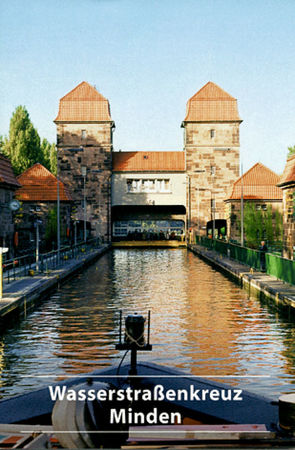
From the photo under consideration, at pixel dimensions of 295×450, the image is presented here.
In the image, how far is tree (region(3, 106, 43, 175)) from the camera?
295 feet

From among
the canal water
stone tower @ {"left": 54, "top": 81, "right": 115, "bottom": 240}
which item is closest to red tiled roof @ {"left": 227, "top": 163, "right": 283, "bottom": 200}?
stone tower @ {"left": 54, "top": 81, "right": 115, "bottom": 240}

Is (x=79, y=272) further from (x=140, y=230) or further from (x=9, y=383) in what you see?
(x=140, y=230)

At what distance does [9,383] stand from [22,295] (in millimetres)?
11411

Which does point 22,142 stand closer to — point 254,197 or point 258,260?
point 254,197

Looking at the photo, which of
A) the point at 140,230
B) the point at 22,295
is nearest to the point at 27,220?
the point at 140,230

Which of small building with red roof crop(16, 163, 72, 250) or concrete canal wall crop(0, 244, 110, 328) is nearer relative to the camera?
concrete canal wall crop(0, 244, 110, 328)

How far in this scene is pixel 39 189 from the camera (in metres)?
69.8

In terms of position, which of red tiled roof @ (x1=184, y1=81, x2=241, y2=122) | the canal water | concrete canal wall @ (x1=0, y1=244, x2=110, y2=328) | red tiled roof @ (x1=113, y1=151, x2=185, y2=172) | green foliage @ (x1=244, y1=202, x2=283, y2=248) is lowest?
the canal water

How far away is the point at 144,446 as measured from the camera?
7281mm

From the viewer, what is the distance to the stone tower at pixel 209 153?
269ft

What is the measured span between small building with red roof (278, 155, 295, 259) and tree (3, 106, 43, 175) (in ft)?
184

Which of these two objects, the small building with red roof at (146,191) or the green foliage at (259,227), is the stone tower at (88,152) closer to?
the small building with red roof at (146,191)

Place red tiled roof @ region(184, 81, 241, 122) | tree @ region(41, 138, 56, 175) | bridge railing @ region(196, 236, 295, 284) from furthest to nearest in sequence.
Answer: tree @ region(41, 138, 56, 175)
red tiled roof @ region(184, 81, 241, 122)
bridge railing @ region(196, 236, 295, 284)

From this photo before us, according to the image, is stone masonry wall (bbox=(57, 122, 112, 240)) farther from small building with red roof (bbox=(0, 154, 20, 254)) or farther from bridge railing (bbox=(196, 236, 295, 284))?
small building with red roof (bbox=(0, 154, 20, 254))
